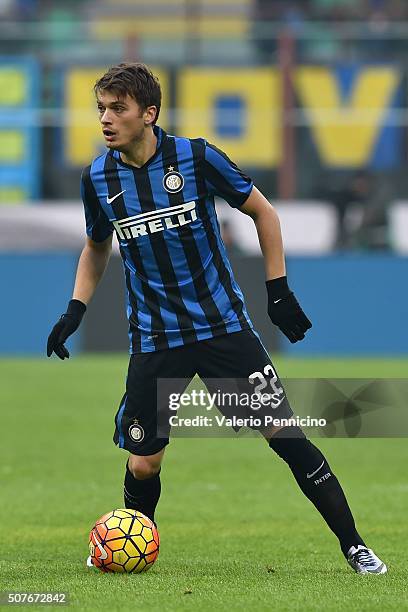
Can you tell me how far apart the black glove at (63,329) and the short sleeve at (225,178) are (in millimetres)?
834

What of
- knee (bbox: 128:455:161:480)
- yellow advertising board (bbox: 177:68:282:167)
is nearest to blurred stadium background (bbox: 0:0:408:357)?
yellow advertising board (bbox: 177:68:282:167)

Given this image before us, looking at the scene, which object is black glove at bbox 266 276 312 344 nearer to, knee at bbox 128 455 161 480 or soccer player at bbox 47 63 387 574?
soccer player at bbox 47 63 387 574

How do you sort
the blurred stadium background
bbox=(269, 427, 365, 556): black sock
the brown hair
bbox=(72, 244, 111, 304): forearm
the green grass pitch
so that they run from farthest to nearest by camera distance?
the blurred stadium background → bbox=(72, 244, 111, 304): forearm → bbox=(269, 427, 365, 556): black sock → the brown hair → the green grass pitch

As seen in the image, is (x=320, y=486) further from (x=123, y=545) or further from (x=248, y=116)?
(x=248, y=116)

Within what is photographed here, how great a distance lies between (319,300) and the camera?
1714cm

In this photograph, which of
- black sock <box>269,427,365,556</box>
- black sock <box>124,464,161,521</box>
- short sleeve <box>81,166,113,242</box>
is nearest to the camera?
black sock <box>269,427,365,556</box>

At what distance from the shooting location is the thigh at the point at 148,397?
537cm

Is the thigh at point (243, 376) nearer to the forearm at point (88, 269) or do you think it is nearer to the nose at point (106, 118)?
the forearm at point (88, 269)

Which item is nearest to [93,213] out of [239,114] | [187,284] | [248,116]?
[187,284]

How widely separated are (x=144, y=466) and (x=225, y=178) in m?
1.26

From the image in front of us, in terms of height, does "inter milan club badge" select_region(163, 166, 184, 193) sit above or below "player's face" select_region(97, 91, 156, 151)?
below

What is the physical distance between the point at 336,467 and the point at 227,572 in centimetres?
387

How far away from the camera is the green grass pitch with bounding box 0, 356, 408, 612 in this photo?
4.91m

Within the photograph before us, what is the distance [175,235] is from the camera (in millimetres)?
5336
